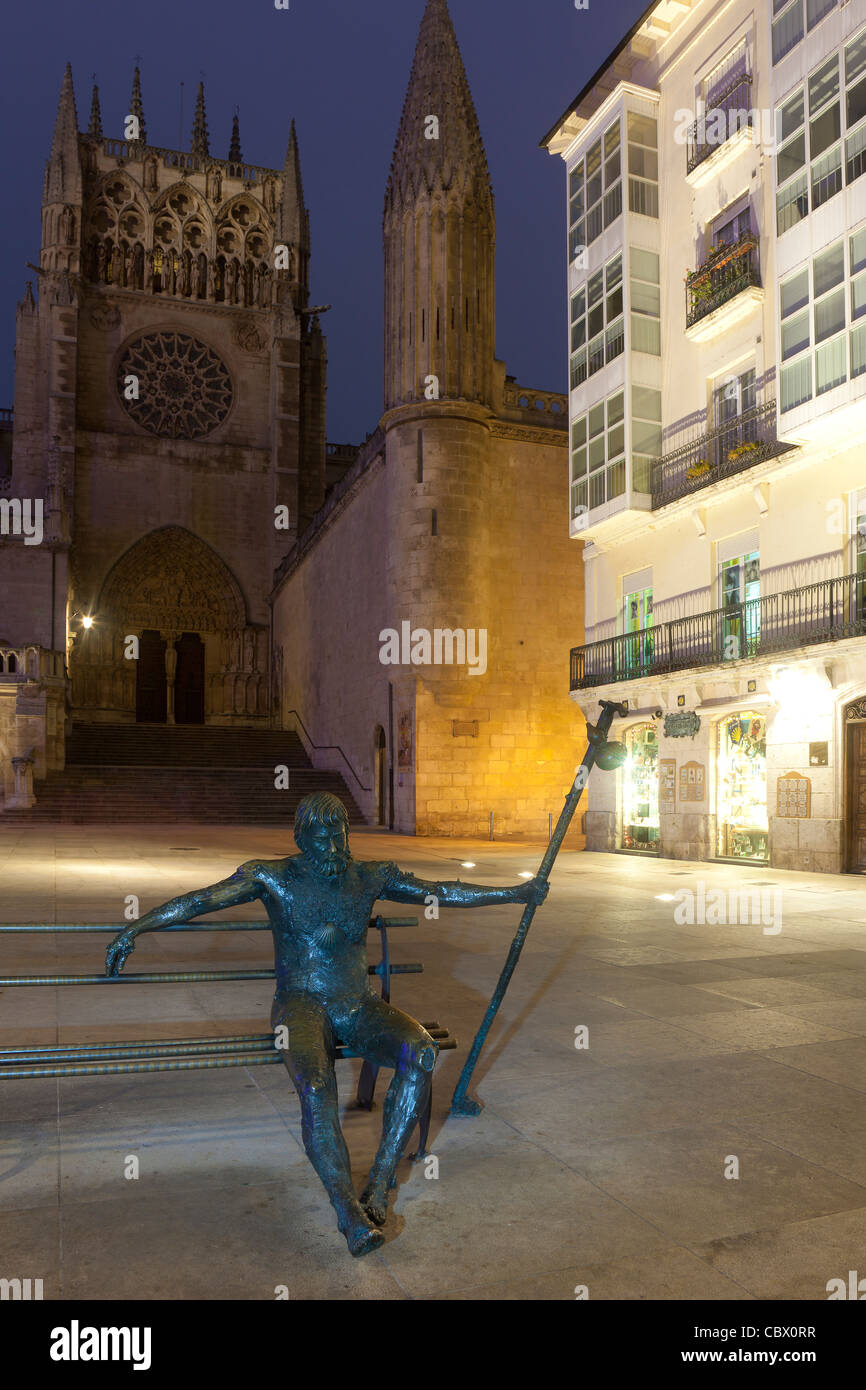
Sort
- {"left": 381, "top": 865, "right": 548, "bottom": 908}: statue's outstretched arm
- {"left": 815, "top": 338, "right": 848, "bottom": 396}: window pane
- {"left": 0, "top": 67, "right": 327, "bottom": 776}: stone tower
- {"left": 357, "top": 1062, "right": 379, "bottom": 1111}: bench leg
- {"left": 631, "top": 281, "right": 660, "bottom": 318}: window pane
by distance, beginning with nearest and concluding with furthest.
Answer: {"left": 381, "top": 865, "right": 548, "bottom": 908}: statue's outstretched arm, {"left": 357, "top": 1062, "right": 379, "bottom": 1111}: bench leg, {"left": 815, "top": 338, "right": 848, "bottom": 396}: window pane, {"left": 631, "top": 281, "right": 660, "bottom": 318}: window pane, {"left": 0, "top": 67, "right": 327, "bottom": 776}: stone tower

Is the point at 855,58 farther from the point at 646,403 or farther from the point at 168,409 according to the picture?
the point at 168,409

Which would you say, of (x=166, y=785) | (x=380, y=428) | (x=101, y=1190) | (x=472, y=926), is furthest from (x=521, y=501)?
(x=101, y=1190)

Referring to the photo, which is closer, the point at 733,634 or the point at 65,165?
the point at 733,634

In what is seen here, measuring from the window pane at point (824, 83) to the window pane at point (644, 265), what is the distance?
16.9ft

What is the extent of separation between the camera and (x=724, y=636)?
1888 cm

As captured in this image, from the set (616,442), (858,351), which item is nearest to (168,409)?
(616,442)

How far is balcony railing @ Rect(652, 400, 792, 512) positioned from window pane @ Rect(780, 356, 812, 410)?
0.67 meters

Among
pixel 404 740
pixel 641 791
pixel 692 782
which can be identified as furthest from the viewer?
pixel 404 740

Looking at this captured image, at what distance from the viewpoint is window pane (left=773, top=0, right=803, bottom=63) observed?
16.6 m

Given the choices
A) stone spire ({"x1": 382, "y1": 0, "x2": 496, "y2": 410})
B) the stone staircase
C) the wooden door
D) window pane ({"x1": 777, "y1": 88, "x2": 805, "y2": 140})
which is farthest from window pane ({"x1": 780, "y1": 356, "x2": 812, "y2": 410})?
the stone staircase

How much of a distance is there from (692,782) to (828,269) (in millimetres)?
8811

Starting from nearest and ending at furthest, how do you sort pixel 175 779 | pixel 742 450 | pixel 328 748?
pixel 742 450, pixel 175 779, pixel 328 748

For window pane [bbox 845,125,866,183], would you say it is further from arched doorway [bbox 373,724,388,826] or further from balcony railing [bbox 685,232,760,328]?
arched doorway [bbox 373,724,388,826]

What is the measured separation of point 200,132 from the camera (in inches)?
1905
